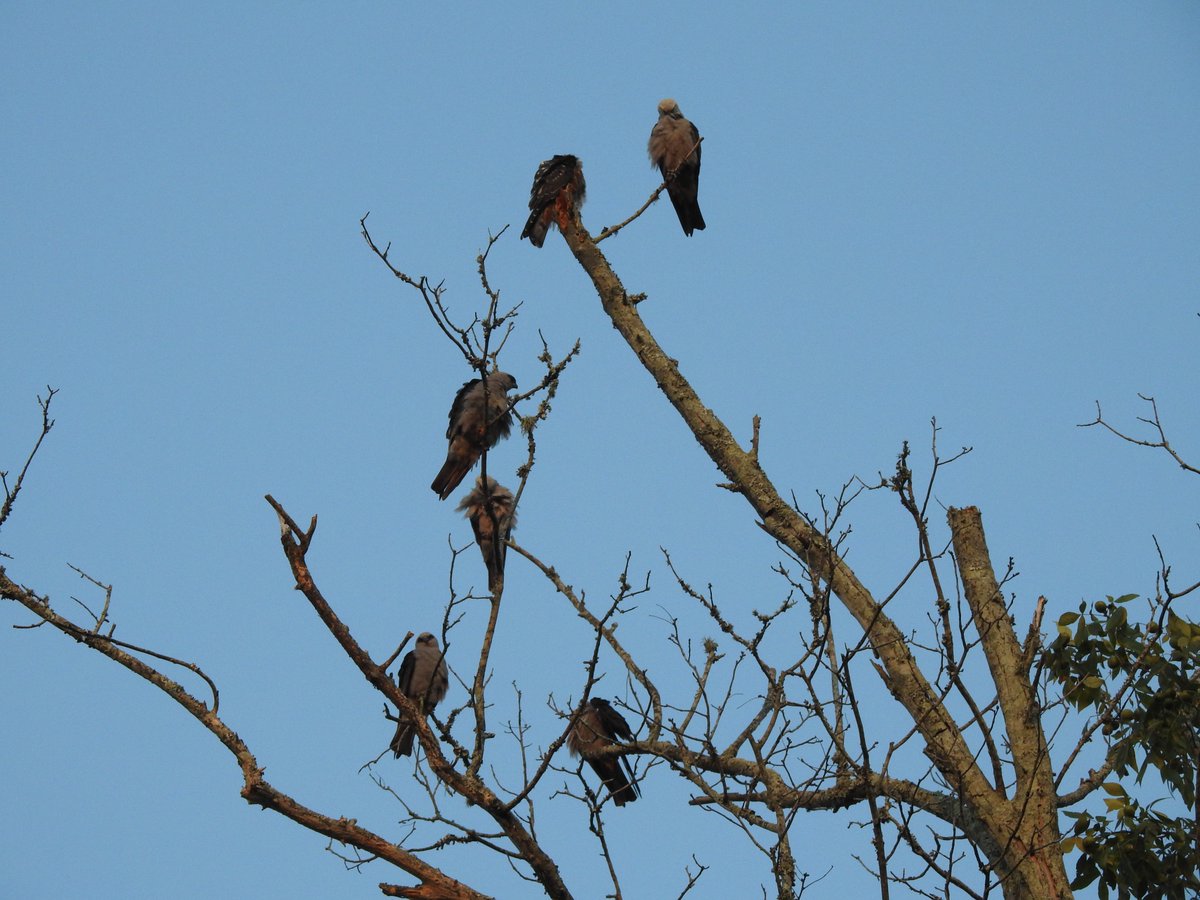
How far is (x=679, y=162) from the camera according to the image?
9102 millimetres

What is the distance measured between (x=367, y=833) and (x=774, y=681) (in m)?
1.33

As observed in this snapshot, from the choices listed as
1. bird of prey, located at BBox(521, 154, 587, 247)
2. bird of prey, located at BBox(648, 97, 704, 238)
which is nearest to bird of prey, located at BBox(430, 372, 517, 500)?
bird of prey, located at BBox(521, 154, 587, 247)

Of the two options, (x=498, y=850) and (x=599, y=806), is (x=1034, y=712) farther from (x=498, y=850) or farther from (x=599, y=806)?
(x=498, y=850)

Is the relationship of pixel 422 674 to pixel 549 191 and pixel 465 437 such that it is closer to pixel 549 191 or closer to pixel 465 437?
pixel 465 437

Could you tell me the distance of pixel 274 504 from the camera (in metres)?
3.33

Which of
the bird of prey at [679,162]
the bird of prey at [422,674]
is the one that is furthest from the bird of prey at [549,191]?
the bird of prey at [422,674]

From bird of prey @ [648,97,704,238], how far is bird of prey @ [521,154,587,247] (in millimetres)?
1112

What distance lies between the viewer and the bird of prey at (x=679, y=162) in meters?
9.26

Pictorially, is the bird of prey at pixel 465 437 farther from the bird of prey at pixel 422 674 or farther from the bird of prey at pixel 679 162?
the bird of prey at pixel 679 162

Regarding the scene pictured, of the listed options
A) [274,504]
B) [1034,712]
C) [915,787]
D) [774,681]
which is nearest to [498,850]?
[774,681]

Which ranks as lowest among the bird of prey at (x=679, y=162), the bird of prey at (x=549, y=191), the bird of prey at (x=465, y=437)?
the bird of prey at (x=465, y=437)

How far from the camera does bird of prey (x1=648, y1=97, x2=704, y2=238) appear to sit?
9258 millimetres

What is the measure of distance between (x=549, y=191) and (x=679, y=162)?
169 centimetres

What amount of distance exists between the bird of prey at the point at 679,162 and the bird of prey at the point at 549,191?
1.11 metres
